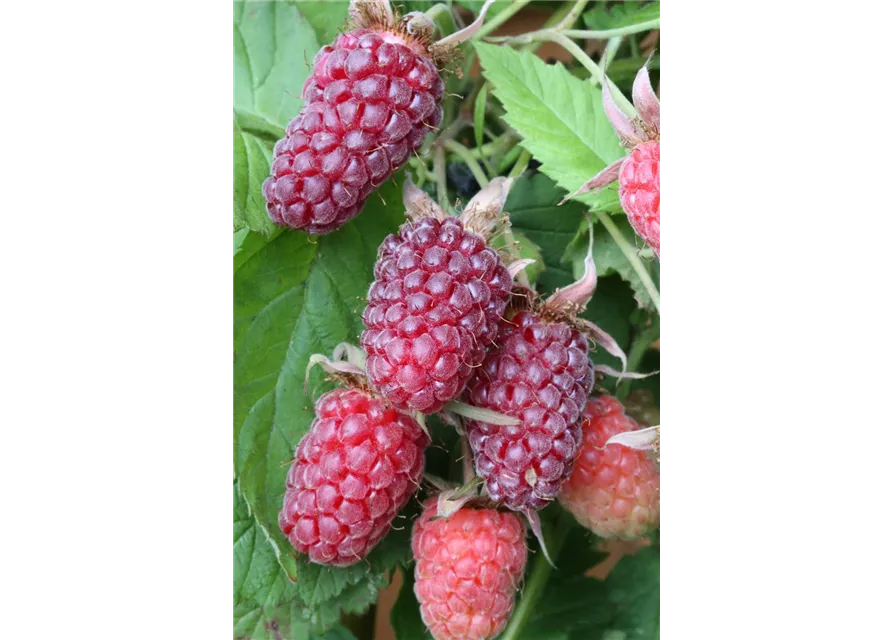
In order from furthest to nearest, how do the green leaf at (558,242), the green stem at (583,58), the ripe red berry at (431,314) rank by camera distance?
1. the green leaf at (558,242)
2. the green stem at (583,58)
3. the ripe red berry at (431,314)

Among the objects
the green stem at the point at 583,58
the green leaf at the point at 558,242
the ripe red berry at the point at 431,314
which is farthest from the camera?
the green leaf at the point at 558,242

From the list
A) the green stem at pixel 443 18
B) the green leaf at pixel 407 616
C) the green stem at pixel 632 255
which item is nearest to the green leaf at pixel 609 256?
the green stem at pixel 632 255

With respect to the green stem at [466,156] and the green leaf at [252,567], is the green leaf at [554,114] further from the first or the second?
the green leaf at [252,567]

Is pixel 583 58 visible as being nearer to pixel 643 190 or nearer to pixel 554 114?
pixel 554 114

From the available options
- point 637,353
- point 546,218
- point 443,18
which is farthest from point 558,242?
point 443,18

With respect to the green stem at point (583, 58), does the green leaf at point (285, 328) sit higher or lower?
lower

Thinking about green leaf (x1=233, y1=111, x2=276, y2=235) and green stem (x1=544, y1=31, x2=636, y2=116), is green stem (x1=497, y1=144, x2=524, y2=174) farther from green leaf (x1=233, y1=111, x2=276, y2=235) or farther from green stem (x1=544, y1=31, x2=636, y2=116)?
green leaf (x1=233, y1=111, x2=276, y2=235)
